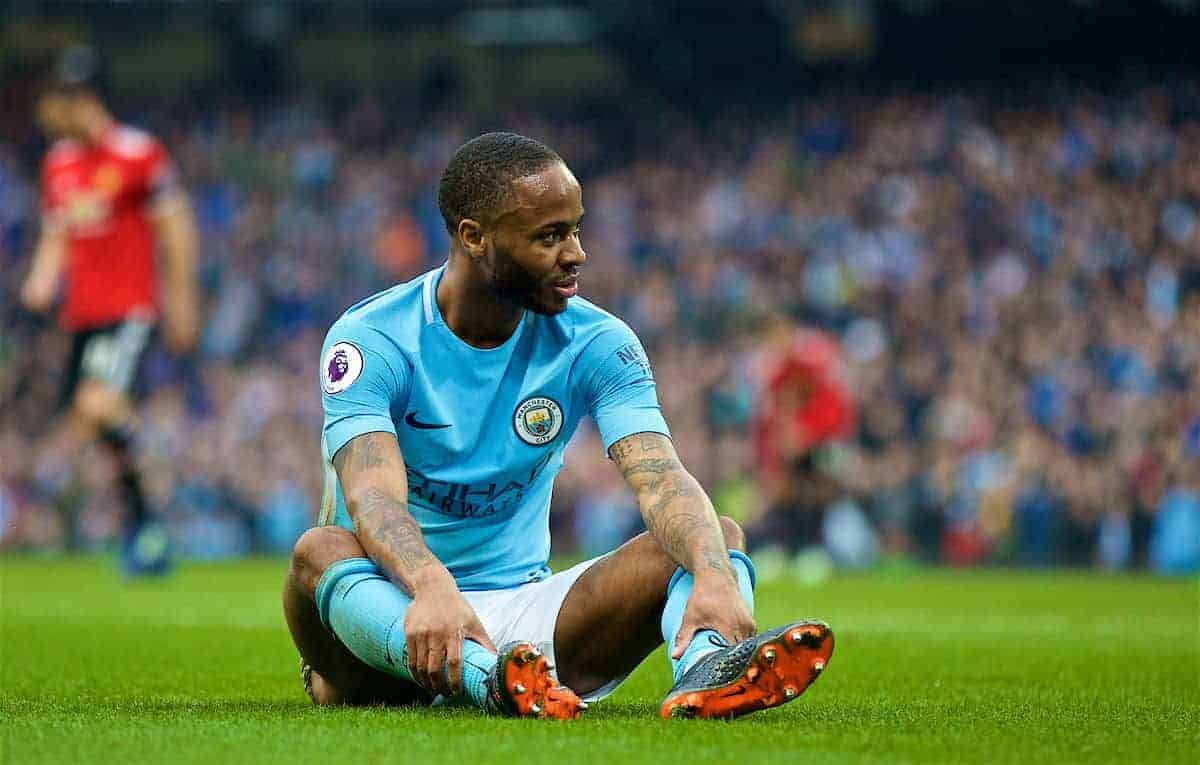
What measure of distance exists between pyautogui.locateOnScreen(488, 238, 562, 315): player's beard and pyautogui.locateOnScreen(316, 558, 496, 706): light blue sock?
806 millimetres

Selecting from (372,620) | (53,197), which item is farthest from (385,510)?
(53,197)

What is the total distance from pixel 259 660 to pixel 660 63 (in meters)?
21.2

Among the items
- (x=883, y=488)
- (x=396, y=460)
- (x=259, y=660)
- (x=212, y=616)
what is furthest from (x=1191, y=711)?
(x=883, y=488)

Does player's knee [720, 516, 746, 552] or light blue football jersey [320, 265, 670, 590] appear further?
light blue football jersey [320, 265, 670, 590]

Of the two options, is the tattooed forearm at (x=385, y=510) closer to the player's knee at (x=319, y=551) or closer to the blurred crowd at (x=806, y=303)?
the player's knee at (x=319, y=551)

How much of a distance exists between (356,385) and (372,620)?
25.1 inches

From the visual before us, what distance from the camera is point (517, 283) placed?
4703 mm

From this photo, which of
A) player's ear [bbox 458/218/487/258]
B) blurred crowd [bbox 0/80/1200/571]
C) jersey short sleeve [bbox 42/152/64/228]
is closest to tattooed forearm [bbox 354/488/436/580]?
player's ear [bbox 458/218/487/258]

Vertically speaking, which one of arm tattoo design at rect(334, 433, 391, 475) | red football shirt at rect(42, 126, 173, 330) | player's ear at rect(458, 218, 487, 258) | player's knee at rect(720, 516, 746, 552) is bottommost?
player's knee at rect(720, 516, 746, 552)

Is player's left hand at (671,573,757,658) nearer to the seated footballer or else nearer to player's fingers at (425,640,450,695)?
the seated footballer

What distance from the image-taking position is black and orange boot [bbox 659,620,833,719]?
4.02m

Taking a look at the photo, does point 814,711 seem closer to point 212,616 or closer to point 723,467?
point 212,616

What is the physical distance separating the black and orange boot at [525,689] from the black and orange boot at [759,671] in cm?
28

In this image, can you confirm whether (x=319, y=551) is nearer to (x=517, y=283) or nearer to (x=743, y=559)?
(x=517, y=283)
